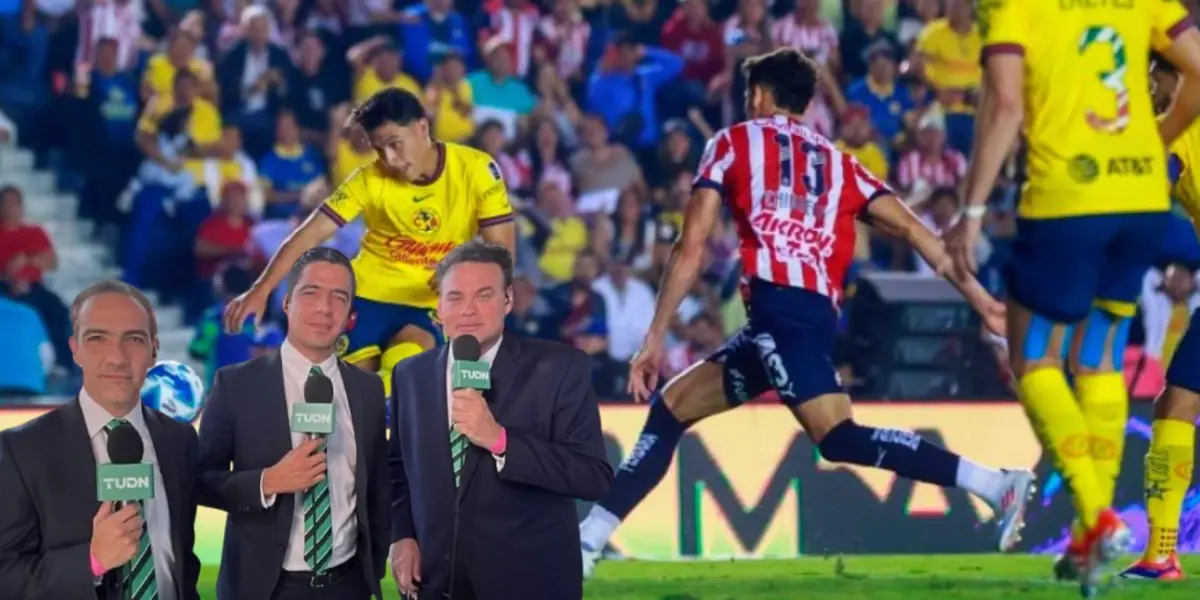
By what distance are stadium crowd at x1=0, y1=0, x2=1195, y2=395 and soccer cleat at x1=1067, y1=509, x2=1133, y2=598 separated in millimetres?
6359

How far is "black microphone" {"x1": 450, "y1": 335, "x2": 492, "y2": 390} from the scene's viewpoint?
5035 millimetres

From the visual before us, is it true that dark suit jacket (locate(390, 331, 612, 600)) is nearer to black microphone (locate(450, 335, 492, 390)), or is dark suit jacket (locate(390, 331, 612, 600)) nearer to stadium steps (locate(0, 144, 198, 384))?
black microphone (locate(450, 335, 492, 390))

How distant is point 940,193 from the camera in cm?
1395

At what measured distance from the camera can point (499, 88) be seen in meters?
15.2

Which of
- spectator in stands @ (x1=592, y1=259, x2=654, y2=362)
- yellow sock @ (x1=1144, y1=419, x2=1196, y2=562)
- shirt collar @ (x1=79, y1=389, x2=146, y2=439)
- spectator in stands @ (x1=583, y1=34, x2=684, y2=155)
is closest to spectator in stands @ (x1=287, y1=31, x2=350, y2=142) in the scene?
spectator in stands @ (x1=583, y1=34, x2=684, y2=155)

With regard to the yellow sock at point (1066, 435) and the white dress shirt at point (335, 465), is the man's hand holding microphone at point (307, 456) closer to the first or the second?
the white dress shirt at point (335, 465)

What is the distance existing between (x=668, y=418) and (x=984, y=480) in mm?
1327

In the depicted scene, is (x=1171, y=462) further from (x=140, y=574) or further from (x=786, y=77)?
(x=140, y=574)

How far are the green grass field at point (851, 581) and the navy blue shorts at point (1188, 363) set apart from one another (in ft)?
2.42

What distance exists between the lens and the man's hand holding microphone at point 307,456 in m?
5.00

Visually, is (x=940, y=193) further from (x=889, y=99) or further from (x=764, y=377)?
(x=764, y=377)

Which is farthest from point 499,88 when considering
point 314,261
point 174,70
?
point 314,261

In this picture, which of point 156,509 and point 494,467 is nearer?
point 156,509

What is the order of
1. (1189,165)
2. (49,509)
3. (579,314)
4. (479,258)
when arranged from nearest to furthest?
1. (49,509)
2. (479,258)
3. (1189,165)
4. (579,314)
